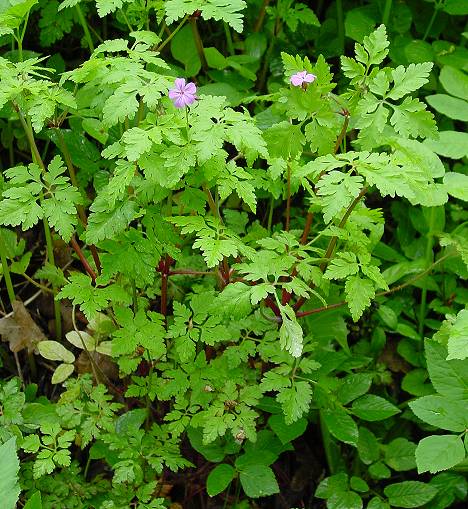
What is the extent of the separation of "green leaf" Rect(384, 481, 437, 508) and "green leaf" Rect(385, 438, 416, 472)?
0.06 metres

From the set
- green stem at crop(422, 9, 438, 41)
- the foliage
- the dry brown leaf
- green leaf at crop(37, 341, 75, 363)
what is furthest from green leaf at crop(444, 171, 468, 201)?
the dry brown leaf

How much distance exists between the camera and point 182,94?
1.44 metres

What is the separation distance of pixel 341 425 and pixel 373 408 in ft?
0.36

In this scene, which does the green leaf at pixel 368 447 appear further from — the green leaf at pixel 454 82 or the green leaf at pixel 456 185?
the green leaf at pixel 454 82

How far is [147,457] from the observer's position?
68.6 inches

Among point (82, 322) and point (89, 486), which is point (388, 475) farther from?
point (82, 322)

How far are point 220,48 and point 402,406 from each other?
1.32m

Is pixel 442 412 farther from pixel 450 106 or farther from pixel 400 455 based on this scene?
pixel 450 106

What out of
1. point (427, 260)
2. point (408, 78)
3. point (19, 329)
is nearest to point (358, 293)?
point (408, 78)

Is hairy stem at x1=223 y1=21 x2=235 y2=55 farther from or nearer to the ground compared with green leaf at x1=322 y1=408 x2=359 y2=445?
farther from the ground

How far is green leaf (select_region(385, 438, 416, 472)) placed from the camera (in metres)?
1.98

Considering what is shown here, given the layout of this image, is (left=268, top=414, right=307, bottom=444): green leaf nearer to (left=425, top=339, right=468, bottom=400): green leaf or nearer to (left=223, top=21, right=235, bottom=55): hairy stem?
(left=425, top=339, right=468, bottom=400): green leaf

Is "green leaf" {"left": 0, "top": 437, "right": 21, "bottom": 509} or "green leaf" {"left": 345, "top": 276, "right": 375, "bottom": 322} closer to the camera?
"green leaf" {"left": 0, "top": 437, "right": 21, "bottom": 509}

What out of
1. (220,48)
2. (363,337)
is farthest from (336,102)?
(220,48)
